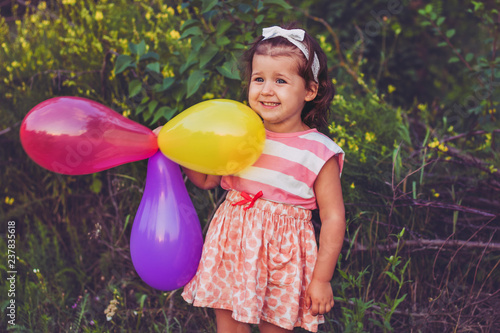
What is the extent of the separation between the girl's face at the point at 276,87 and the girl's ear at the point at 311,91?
49 millimetres

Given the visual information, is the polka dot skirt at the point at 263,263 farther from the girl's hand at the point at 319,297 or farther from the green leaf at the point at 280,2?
the green leaf at the point at 280,2

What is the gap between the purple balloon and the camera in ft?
4.61

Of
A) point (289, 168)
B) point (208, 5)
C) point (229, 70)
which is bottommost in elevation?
point (289, 168)

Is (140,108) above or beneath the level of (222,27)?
beneath

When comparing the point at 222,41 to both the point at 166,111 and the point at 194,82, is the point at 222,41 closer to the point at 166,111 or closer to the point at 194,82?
the point at 194,82

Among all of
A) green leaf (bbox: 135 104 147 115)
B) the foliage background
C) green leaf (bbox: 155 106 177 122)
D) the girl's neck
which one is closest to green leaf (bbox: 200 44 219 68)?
the foliage background

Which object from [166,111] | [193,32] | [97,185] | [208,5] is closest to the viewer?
[208,5]

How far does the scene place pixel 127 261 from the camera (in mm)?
2266

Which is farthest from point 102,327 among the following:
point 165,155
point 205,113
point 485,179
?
point 485,179

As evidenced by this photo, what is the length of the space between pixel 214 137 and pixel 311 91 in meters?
0.44

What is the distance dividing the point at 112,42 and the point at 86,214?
1.01 m

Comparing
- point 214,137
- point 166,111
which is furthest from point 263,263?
point 166,111

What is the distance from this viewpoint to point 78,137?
4.19 ft

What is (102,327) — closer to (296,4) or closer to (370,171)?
(370,171)
